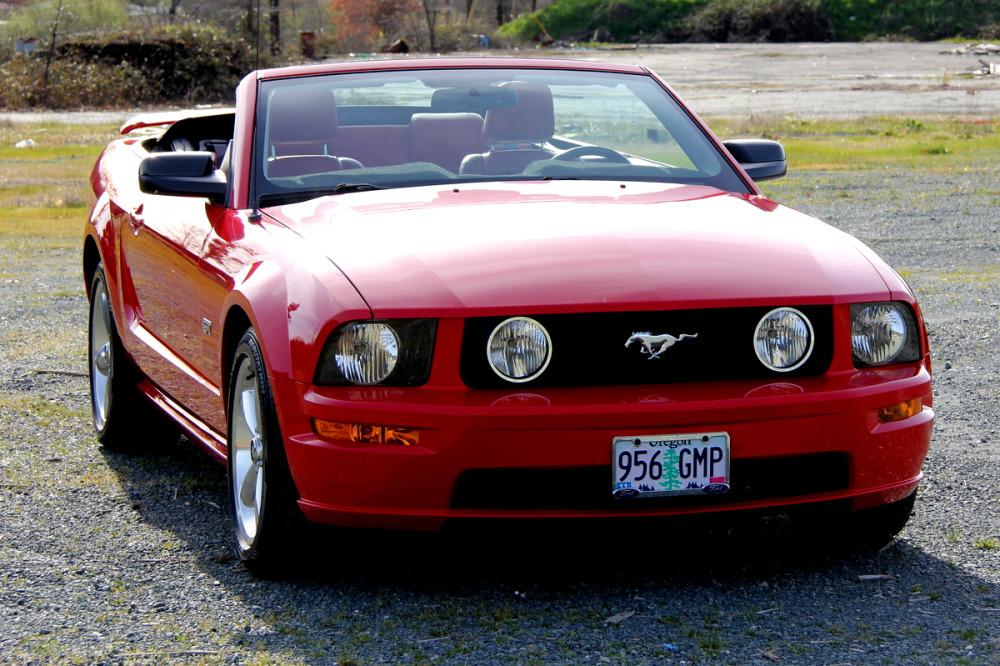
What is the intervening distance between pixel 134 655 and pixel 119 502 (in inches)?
63.2

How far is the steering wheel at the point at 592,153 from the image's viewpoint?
17.4ft

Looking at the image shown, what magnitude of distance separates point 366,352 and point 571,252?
23.9 inches

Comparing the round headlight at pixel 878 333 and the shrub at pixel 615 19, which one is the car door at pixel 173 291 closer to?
the round headlight at pixel 878 333

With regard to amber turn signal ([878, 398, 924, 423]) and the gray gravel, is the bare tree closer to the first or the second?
the gray gravel

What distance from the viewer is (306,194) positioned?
4.84 metres

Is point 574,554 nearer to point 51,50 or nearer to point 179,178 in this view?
point 179,178

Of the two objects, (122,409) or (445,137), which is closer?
(445,137)

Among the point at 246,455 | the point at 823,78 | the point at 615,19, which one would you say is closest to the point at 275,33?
the point at 823,78

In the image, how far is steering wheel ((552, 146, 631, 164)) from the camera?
5293 millimetres

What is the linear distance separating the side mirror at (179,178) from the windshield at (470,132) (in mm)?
151

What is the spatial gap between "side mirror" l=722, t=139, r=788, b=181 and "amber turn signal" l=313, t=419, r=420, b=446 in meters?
2.16

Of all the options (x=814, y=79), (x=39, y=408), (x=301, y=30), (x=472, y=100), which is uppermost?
(x=472, y=100)

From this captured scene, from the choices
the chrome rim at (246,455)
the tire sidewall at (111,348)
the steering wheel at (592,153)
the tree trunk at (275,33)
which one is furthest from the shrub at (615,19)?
the chrome rim at (246,455)

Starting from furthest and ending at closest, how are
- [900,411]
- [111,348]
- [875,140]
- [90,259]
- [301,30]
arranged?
[301,30] → [875,140] → [90,259] → [111,348] → [900,411]
